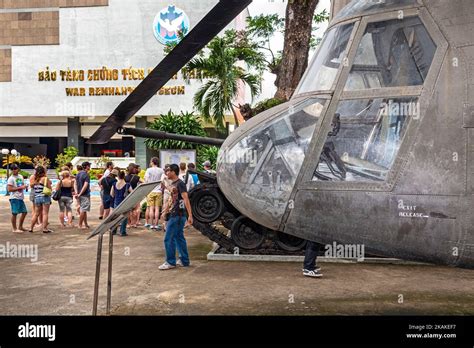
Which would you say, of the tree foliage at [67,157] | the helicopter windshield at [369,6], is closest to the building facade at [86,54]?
the tree foliage at [67,157]

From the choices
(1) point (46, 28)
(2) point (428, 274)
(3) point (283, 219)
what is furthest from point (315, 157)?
(1) point (46, 28)

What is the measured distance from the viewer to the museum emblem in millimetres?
36875

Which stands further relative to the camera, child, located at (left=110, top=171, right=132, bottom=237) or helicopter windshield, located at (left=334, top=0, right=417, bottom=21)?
child, located at (left=110, top=171, right=132, bottom=237)

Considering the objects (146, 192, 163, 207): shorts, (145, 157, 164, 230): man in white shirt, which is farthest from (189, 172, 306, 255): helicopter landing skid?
(146, 192, 163, 207): shorts

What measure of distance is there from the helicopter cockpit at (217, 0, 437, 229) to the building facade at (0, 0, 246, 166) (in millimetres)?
34238

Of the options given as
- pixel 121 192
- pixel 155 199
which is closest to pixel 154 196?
pixel 155 199

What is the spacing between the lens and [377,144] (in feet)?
10.3

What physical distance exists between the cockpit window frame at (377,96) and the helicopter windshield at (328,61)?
9cm

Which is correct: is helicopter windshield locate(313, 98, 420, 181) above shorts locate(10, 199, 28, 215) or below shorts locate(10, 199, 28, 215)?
above

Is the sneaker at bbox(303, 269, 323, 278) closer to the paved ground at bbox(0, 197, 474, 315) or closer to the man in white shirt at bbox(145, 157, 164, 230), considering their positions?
the paved ground at bbox(0, 197, 474, 315)

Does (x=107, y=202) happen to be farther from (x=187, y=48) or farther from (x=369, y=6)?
(x=369, y=6)

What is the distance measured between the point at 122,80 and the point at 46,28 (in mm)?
9533

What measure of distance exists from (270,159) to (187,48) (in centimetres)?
157

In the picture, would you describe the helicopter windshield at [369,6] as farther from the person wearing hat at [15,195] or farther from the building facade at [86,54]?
the building facade at [86,54]
